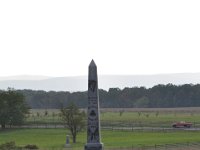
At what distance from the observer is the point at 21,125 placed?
10012cm

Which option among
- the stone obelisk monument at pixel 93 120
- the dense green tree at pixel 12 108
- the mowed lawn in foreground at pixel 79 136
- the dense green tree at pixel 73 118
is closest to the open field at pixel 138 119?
the dense green tree at pixel 12 108

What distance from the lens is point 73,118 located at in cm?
7000

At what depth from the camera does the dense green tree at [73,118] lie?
69188 mm

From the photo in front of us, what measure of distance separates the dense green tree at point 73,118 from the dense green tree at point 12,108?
2794 cm

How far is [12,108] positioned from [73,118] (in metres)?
31.3

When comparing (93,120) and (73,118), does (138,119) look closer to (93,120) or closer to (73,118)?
(73,118)

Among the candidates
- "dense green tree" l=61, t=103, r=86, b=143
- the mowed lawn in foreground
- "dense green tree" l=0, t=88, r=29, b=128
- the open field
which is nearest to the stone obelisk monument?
the mowed lawn in foreground

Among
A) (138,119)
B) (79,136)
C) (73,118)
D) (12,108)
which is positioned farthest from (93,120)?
(138,119)

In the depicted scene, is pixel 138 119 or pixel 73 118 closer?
pixel 73 118

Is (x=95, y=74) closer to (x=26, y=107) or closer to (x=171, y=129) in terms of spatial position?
(x=171, y=129)

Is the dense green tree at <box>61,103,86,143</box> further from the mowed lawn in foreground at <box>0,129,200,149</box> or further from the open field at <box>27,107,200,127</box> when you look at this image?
the open field at <box>27,107,200,127</box>

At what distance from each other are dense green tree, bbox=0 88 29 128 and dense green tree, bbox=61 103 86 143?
2794cm

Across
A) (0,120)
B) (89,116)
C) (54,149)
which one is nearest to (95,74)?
(89,116)

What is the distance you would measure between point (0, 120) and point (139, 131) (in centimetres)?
2756
